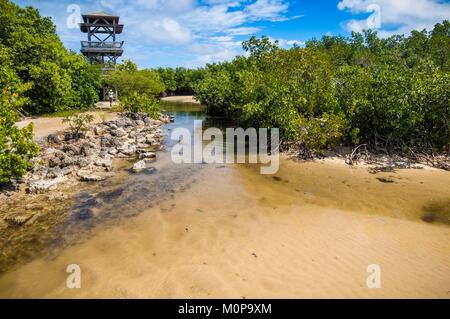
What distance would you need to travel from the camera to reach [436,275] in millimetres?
7398

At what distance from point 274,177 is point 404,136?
8.35m

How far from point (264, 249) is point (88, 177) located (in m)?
9.98

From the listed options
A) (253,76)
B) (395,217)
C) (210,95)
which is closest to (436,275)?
(395,217)

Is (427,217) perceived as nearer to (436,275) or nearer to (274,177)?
(436,275)

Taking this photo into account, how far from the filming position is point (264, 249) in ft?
28.5

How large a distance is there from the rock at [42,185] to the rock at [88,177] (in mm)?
983

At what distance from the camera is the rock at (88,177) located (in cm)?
1473

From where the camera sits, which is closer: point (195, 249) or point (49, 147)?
point (195, 249)

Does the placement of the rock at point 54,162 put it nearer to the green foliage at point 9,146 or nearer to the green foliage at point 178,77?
the green foliage at point 9,146

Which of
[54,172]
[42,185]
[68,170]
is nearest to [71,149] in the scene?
[68,170]

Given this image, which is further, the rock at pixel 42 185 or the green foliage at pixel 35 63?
the green foliage at pixel 35 63

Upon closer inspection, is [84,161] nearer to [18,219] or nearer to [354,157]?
[18,219]

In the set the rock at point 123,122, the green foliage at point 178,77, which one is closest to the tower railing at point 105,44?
the rock at point 123,122

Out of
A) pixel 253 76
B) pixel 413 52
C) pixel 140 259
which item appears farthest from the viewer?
pixel 413 52
